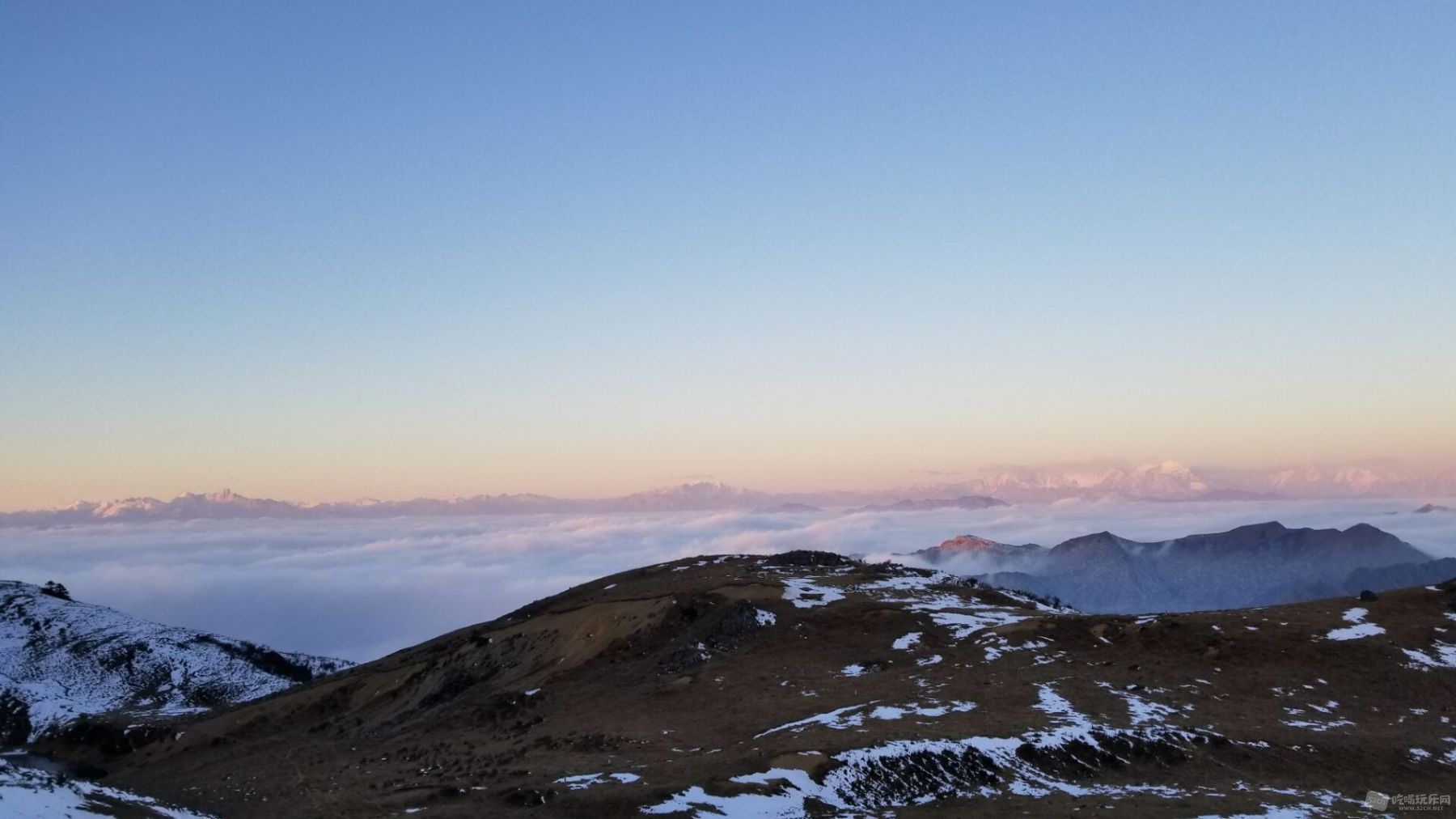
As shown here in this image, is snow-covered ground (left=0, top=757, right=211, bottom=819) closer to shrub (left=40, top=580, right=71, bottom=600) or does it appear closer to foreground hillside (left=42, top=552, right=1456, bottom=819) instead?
foreground hillside (left=42, top=552, right=1456, bottom=819)

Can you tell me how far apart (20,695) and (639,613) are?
7924cm

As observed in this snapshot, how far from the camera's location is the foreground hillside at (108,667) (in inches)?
3949

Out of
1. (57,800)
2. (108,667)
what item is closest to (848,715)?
(57,800)

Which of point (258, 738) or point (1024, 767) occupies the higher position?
point (1024, 767)

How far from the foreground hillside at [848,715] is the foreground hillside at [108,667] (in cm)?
1741

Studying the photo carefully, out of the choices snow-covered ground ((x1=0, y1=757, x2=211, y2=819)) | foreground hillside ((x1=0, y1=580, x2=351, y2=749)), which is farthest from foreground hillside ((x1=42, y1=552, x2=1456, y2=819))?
foreground hillside ((x1=0, y1=580, x2=351, y2=749))

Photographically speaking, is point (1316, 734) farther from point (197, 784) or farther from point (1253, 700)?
point (197, 784)

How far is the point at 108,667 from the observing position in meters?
116

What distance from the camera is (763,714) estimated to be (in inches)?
1943

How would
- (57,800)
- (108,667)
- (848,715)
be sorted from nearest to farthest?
1. (57,800)
2. (848,715)
3. (108,667)

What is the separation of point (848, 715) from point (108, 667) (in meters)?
112

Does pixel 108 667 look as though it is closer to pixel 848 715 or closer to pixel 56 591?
pixel 56 591

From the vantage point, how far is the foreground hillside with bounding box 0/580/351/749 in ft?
329

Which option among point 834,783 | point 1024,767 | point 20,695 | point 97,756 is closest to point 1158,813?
point 1024,767
